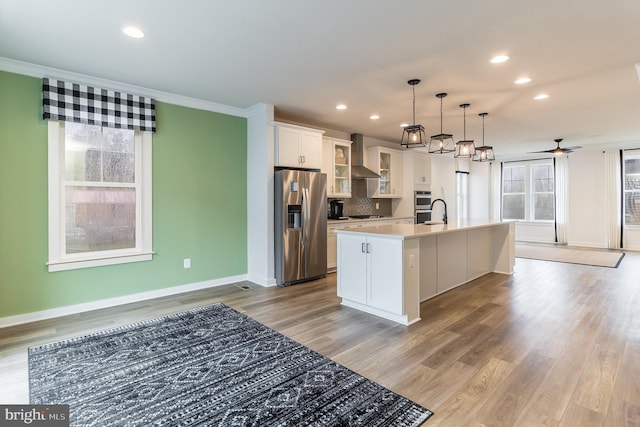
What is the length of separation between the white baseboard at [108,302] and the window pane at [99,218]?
2.00 feet

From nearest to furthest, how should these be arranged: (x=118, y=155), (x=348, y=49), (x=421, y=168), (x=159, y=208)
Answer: (x=348, y=49)
(x=118, y=155)
(x=159, y=208)
(x=421, y=168)

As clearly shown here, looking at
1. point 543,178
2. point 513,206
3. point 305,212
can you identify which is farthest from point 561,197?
point 305,212

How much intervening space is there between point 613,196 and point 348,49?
8.52m

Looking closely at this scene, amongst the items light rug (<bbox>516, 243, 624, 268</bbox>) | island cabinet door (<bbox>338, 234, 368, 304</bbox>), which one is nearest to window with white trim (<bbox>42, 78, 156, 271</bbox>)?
island cabinet door (<bbox>338, 234, 368, 304</bbox>)

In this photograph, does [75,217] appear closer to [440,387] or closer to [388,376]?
[388,376]

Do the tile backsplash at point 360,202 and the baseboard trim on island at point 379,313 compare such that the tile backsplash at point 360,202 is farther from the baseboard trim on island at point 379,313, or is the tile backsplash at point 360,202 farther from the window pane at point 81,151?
the window pane at point 81,151

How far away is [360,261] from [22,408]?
282cm

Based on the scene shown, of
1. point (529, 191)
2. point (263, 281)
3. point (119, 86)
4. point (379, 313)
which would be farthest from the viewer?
point (529, 191)

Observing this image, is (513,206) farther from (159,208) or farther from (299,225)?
(159,208)

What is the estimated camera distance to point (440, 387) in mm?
2107

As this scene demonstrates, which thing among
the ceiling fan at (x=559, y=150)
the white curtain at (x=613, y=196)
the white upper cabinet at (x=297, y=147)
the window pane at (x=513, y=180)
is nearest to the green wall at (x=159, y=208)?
the white upper cabinet at (x=297, y=147)

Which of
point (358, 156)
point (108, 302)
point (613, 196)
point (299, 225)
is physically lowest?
point (108, 302)

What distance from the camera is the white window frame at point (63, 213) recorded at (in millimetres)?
3406

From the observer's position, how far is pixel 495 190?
9.98 metres
